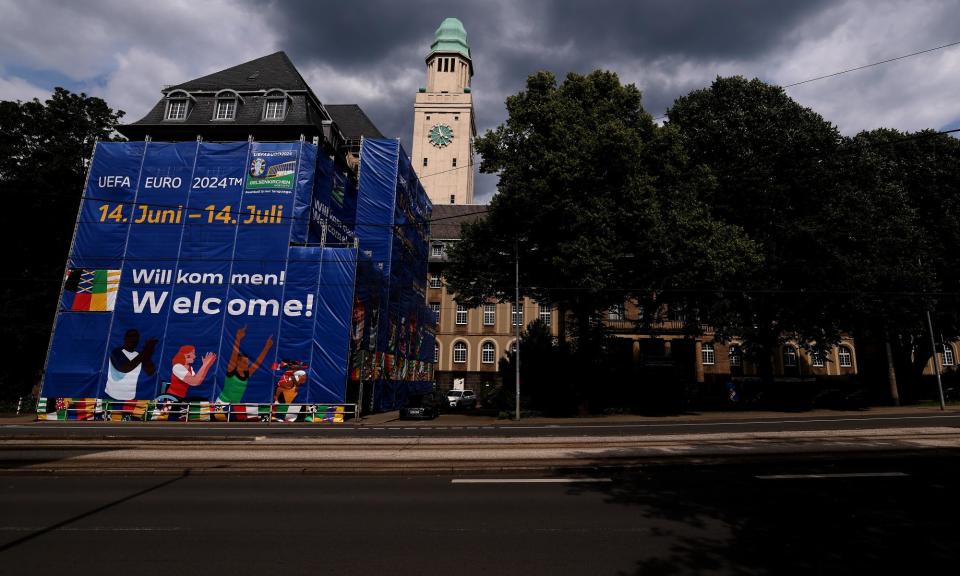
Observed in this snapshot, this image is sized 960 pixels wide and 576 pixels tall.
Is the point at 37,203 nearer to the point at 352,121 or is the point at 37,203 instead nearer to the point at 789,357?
the point at 352,121

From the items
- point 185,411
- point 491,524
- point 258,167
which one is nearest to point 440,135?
point 258,167

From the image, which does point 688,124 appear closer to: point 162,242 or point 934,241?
point 934,241

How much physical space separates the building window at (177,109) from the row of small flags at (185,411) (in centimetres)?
2077

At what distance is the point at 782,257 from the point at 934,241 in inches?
534

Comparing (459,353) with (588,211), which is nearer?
(588,211)

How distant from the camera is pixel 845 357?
176 feet

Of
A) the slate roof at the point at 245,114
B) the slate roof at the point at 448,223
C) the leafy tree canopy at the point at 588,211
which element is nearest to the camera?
the leafy tree canopy at the point at 588,211

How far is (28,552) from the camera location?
5.59 m

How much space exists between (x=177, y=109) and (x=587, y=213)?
31403mm

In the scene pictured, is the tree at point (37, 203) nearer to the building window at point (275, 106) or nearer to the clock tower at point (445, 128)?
the building window at point (275, 106)

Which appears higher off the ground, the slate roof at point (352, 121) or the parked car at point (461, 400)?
the slate roof at point (352, 121)

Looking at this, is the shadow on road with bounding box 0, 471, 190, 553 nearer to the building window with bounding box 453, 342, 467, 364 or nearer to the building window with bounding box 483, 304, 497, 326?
the building window with bounding box 453, 342, 467, 364

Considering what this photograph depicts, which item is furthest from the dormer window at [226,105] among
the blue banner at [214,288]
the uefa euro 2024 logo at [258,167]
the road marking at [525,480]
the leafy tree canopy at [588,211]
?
the road marking at [525,480]

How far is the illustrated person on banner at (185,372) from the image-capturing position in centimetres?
2728
